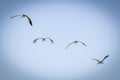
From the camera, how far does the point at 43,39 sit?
3747 cm
